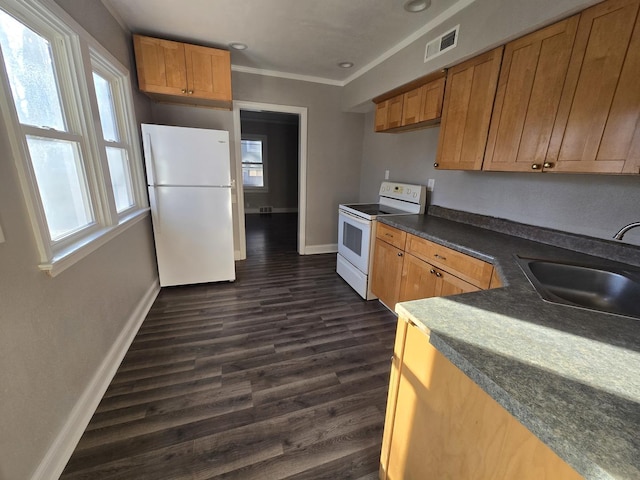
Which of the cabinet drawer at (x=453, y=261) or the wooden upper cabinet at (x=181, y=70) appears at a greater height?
the wooden upper cabinet at (x=181, y=70)

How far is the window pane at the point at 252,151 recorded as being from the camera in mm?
7160

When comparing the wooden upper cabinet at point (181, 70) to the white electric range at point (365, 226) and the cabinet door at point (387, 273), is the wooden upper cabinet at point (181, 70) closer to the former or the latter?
the white electric range at point (365, 226)

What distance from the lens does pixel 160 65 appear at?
2561 mm

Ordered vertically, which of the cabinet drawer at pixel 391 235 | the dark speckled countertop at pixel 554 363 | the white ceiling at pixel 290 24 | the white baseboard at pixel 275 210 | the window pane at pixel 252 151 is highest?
the white ceiling at pixel 290 24

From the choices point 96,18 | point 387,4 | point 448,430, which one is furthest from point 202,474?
point 387,4

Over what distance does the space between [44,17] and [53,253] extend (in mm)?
1183

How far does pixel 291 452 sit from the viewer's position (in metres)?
1.31

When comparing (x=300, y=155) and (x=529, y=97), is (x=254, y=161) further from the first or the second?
(x=529, y=97)

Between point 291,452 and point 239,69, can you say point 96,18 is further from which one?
point 291,452

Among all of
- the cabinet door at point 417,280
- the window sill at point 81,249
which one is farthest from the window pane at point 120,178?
the cabinet door at point 417,280

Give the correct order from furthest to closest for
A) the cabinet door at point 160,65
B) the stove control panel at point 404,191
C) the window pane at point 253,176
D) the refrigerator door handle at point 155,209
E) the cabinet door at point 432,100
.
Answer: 1. the window pane at point 253,176
2. the stove control panel at point 404,191
3. the refrigerator door handle at point 155,209
4. the cabinet door at point 160,65
5. the cabinet door at point 432,100

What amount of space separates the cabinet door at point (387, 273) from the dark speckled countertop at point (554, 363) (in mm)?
1209

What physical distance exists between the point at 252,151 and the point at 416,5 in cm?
591

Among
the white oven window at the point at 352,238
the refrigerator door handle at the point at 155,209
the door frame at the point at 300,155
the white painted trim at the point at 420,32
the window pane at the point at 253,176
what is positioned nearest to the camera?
the white painted trim at the point at 420,32
